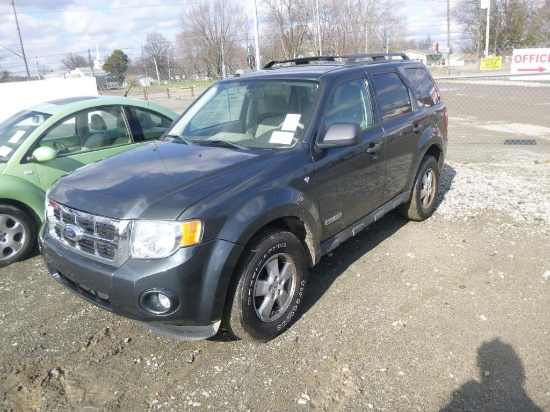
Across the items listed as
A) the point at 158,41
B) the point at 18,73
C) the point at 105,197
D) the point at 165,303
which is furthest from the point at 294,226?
the point at 158,41

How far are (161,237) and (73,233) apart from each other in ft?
2.39

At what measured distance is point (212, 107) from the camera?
4402 millimetres

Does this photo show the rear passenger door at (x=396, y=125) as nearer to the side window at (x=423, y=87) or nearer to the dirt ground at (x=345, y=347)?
the side window at (x=423, y=87)

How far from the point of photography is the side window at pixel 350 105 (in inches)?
151

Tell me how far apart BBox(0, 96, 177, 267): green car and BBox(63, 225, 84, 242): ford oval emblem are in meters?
2.01

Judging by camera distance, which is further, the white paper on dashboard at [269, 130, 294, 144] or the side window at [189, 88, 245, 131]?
the side window at [189, 88, 245, 131]

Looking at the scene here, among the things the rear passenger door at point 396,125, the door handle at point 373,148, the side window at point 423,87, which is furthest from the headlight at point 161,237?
the side window at point 423,87

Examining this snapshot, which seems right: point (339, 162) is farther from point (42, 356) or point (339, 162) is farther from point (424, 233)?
point (42, 356)

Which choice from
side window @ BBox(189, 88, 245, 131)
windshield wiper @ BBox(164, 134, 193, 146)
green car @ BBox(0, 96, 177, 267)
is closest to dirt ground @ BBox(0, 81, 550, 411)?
green car @ BBox(0, 96, 177, 267)

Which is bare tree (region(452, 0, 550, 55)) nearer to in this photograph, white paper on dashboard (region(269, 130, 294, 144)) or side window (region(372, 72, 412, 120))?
side window (region(372, 72, 412, 120))

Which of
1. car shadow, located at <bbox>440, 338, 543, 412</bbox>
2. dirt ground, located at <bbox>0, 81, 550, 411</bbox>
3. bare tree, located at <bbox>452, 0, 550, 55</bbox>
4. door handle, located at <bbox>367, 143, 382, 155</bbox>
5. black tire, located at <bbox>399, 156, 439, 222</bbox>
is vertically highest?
bare tree, located at <bbox>452, 0, 550, 55</bbox>

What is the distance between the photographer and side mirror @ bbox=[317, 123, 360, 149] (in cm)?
344

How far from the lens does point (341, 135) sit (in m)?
3.45

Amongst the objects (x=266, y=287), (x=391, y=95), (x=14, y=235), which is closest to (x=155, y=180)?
(x=266, y=287)
